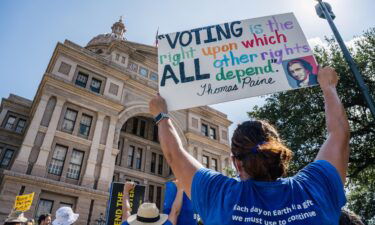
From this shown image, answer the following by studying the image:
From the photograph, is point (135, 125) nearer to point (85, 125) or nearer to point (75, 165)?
point (85, 125)

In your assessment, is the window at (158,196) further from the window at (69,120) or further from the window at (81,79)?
the window at (81,79)

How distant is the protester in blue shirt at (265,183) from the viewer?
1128mm

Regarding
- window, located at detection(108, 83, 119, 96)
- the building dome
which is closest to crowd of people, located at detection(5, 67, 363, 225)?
window, located at detection(108, 83, 119, 96)

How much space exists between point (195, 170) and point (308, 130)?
1273 centimetres

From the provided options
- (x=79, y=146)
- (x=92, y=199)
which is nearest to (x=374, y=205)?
(x=92, y=199)

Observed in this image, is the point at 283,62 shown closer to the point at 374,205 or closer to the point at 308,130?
the point at 308,130

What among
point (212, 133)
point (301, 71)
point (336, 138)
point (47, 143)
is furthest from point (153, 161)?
point (336, 138)

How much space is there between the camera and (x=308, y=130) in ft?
40.8

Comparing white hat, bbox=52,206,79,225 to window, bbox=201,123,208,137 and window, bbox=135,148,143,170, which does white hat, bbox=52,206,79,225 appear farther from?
window, bbox=201,123,208,137

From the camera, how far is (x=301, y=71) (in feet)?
9.19

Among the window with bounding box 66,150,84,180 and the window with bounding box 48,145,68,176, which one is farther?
the window with bounding box 66,150,84,180

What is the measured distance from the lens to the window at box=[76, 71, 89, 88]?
2142cm

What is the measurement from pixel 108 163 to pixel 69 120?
4.77 metres

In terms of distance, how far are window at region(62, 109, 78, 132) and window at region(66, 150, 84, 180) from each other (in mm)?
2070
